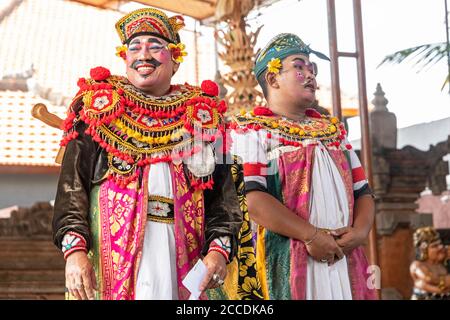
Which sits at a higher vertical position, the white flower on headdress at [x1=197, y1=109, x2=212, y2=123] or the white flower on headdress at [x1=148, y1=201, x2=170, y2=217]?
the white flower on headdress at [x1=197, y1=109, x2=212, y2=123]

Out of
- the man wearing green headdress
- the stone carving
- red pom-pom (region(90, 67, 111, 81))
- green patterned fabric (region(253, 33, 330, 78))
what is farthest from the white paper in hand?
the stone carving

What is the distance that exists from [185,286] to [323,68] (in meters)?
2.70

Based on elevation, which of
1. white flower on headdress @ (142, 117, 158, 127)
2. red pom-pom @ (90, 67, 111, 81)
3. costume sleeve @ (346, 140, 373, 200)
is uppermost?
red pom-pom @ (90, 67, 111, 81)

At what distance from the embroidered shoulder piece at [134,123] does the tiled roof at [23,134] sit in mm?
2218

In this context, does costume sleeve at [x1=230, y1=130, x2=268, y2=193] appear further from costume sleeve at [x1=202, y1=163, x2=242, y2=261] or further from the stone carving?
the stone carving

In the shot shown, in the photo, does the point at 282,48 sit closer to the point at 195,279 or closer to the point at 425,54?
the point at 195,279

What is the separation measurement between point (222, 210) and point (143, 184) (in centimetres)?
18

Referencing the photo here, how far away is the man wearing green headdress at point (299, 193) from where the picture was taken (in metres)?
2.11

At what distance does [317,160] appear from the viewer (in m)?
2.18

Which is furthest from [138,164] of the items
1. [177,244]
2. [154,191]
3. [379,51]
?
[379,51]

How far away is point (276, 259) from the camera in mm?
2154

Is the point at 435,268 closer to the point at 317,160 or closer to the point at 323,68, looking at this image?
the point at 323,68

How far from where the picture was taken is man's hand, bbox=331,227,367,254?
83.3 inches

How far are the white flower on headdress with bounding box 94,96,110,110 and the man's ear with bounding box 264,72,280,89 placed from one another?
55 cm
